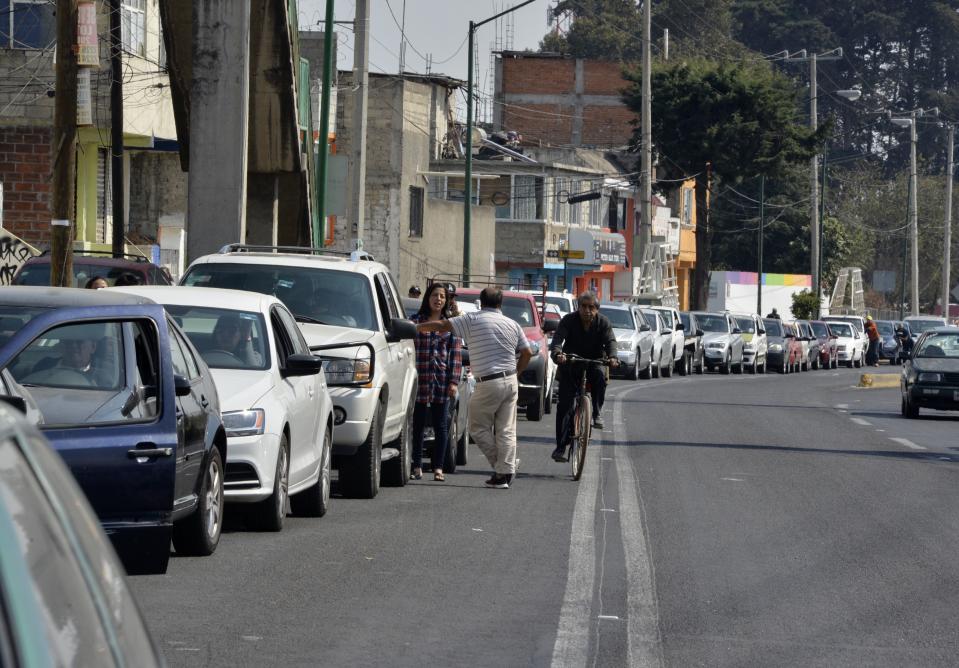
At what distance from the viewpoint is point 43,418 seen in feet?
25.0

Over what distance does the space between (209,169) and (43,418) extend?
12.3 m

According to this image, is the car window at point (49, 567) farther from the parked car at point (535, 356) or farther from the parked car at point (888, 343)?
the parked car at point (888, 343)

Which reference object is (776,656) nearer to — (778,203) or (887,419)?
(887,419)

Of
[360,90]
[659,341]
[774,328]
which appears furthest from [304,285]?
[774,328]

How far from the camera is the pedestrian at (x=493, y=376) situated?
1435 cm

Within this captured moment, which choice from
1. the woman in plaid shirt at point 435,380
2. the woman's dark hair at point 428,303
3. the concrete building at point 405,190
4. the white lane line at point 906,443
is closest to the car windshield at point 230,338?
the woman's dark hair at point 428,303

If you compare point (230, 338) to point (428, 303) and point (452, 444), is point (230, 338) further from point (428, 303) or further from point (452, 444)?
point (452, 444)

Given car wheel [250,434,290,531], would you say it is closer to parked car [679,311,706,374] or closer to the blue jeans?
the blue jeans

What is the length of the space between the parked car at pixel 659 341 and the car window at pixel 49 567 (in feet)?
129

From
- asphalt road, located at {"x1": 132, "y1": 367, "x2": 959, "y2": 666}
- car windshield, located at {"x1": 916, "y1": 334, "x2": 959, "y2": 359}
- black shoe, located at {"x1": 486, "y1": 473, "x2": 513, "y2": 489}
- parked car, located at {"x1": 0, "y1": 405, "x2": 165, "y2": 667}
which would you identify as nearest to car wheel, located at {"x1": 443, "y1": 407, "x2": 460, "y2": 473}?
asphalt road, located at {"x1": 132, "y1": 367, "x2": 959, "y2": 666}

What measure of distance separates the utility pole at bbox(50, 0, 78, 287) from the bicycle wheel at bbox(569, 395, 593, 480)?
5986mm

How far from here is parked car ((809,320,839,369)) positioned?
207 feet

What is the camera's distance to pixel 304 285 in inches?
548

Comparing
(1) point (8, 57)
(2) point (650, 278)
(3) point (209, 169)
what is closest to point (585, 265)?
(2) point (650, 278)
